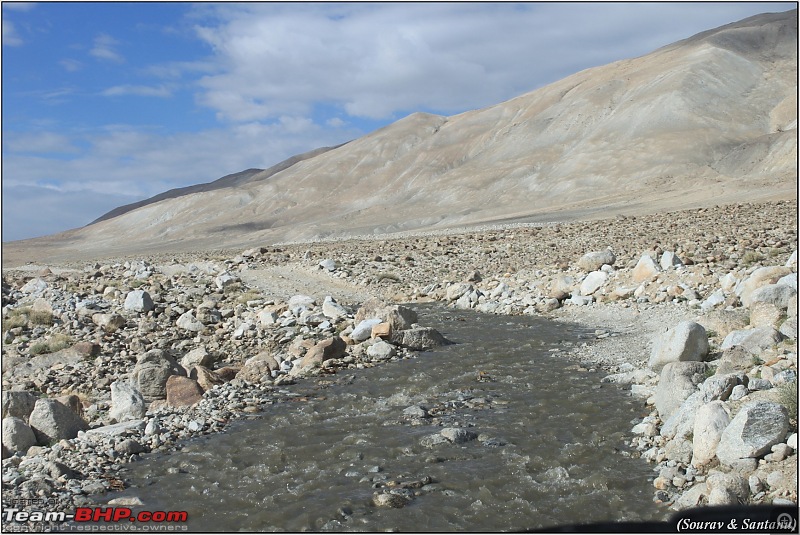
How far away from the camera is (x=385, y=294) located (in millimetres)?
24000

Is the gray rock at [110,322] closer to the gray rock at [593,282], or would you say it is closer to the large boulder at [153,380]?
the large boulder at [153,380]

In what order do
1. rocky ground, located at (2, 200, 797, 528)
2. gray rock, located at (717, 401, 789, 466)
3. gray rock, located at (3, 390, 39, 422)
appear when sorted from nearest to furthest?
gray rock, located at (717, 401, 789, 466), rocky ground, located at (2, 200, 797, 528), gray rock, located at (3, 390, 39, 422)

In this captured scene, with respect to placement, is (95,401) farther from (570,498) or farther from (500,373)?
(570,498)

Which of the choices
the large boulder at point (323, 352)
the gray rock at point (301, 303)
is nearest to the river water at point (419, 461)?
the large boulder at point (323, 352)

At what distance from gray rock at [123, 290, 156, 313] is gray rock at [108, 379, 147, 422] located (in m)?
8.39

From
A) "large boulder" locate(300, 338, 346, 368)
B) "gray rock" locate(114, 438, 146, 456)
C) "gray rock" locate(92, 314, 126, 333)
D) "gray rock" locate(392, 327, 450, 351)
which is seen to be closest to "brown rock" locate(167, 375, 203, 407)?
"gray rock" locate(114, 438, 146, 456)

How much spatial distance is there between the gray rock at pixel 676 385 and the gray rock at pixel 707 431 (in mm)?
1348

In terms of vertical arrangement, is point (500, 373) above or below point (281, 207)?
below

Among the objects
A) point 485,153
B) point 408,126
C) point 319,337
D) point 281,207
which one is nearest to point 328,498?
point 319,337

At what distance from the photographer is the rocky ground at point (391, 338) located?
312 inches

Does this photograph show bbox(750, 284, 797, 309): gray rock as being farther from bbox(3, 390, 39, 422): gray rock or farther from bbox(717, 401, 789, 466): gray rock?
bbox(3, 390, 39, 422): gray rock

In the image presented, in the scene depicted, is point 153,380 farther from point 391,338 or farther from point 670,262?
point 670,262

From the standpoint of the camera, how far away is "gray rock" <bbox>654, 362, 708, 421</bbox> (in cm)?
927

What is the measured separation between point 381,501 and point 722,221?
2560 cm
